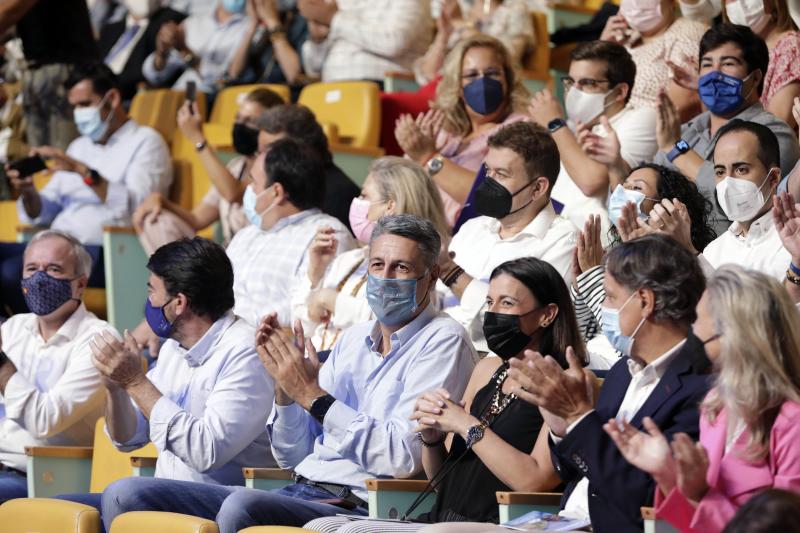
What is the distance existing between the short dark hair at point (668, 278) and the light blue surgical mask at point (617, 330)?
1.6 inches

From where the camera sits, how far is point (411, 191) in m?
4.68

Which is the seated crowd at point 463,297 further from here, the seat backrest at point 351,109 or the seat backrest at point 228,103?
the seat backrest at point 228,103

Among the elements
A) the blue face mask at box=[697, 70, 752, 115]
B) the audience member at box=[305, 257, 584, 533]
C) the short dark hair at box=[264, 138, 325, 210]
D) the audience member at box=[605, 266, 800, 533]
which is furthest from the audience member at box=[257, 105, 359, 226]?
the audience member at box=[605, 266, 800, 533]

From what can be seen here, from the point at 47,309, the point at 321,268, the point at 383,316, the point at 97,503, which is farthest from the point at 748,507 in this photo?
the point at 47,309

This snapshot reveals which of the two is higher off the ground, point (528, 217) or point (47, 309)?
point (528, 217)

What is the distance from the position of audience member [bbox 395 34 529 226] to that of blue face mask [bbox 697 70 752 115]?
43.0 inches

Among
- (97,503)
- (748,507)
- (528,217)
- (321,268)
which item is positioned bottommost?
(97,503)

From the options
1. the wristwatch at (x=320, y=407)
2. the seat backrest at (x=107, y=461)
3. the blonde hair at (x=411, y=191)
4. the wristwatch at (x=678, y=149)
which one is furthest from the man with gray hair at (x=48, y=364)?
the wristwatch at (x=678, y=149)

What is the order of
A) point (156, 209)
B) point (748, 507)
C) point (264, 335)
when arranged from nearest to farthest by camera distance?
point (748, 507) < point (264, 335) < point (156, 209)

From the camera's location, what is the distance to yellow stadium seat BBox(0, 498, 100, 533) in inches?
136

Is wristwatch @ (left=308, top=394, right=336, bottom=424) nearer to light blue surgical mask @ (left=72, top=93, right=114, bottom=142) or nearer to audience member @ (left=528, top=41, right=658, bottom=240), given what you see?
audience member @ (left=528, top=41, right=658, bottom=240)

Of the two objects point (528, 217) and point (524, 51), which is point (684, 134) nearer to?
point (528, 217)

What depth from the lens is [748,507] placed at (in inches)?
85.0

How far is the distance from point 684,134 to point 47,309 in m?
2.36
